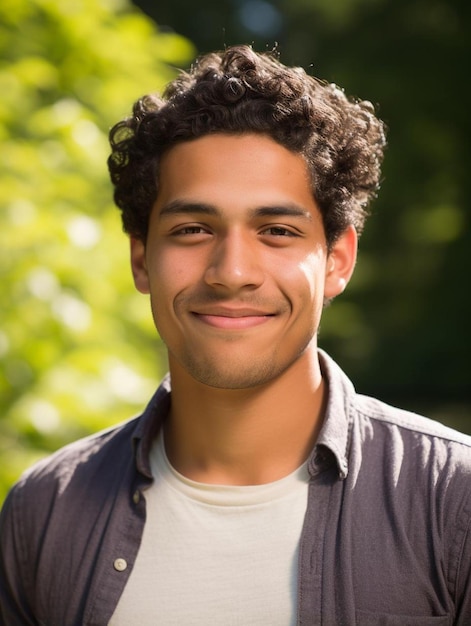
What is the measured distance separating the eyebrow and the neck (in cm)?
35

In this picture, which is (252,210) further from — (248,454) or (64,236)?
(64,236)

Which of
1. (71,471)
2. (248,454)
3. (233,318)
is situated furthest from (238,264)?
(71,471)

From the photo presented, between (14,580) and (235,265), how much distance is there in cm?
97

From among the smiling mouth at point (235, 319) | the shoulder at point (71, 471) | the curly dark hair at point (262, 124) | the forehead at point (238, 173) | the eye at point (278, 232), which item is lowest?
the shoulder at point (71, 471)

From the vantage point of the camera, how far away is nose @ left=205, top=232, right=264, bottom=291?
222 centimetres

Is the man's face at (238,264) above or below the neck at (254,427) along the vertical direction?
above

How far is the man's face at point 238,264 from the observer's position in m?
2.27

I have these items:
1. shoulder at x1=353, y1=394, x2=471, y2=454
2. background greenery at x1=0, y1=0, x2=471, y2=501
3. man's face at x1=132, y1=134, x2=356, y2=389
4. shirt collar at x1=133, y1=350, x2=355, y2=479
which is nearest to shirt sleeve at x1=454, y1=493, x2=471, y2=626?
shoulder at x1=353, y1=394, x2=471, y2=454

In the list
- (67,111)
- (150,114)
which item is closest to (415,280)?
(67,111)

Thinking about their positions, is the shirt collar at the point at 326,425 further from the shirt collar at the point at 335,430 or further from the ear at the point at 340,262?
the ear at the point at 340,262

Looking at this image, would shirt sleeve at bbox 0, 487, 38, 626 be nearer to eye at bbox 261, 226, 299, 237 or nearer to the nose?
the nose

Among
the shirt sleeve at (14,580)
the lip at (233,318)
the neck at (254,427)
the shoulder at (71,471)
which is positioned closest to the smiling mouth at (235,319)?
the lip at (233,318)

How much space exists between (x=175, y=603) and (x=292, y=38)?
898 centimetres

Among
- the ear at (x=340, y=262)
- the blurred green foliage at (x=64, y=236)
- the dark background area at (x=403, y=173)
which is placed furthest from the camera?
the dark background area at (x=403, y=173)
